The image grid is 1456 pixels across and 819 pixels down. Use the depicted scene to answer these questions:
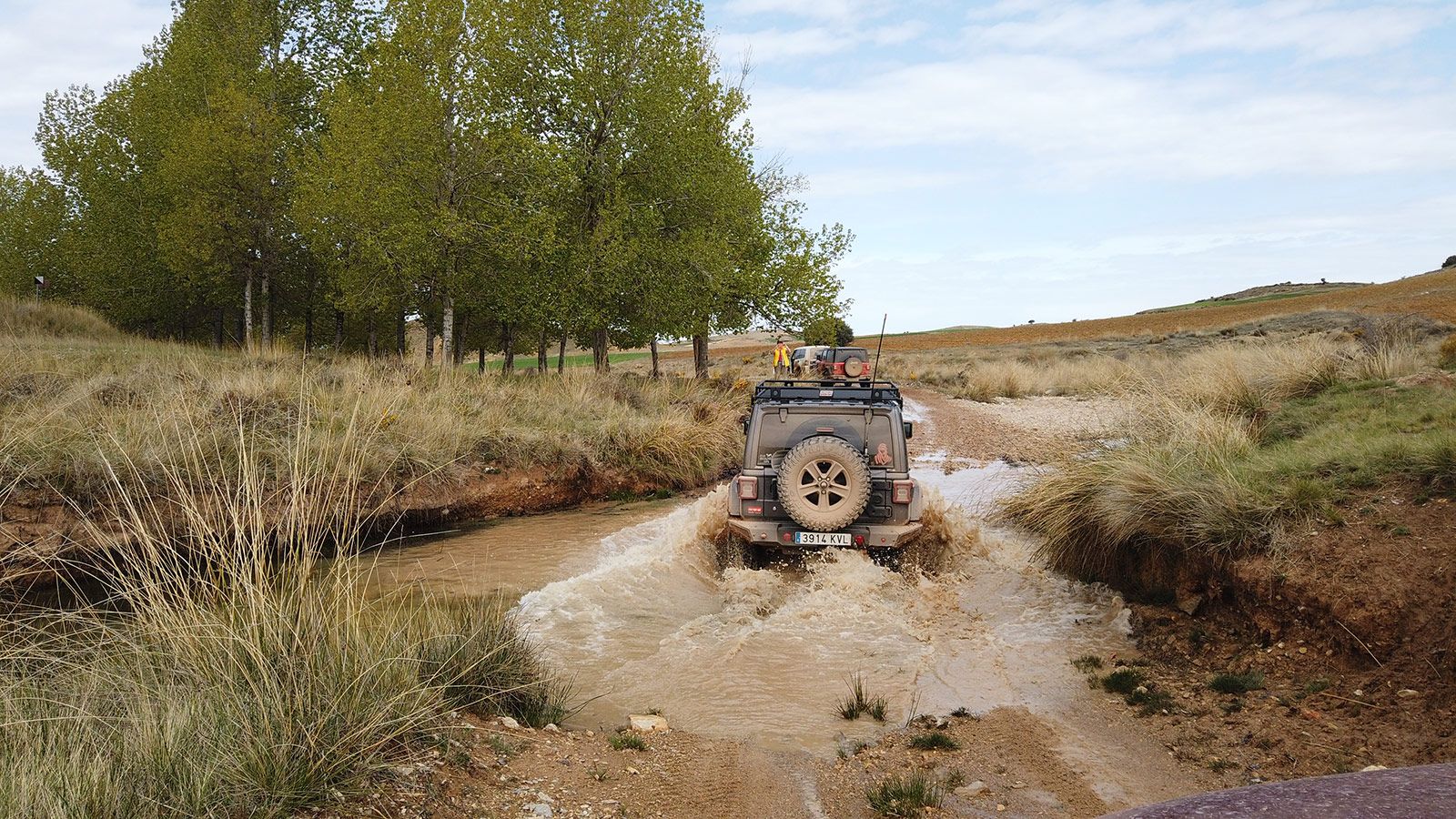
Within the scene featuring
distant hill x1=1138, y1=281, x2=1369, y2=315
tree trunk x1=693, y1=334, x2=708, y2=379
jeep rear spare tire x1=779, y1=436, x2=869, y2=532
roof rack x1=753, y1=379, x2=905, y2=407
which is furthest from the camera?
distant hill x1=1138, y1=281, x2=1369, y2=315

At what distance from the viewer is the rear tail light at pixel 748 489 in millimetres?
9016

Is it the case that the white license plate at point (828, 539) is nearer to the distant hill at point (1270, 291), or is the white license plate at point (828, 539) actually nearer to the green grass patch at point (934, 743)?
the green grass patch at point (934, 743)

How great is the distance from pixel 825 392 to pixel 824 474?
1.74 meters

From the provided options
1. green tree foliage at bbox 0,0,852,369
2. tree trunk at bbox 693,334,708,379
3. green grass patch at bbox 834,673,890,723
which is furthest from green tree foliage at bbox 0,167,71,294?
green grass patch at bbox 834,673,890,723

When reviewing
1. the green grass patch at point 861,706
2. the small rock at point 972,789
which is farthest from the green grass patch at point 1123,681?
the small rock at point 972,789

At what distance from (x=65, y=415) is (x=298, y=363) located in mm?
8028

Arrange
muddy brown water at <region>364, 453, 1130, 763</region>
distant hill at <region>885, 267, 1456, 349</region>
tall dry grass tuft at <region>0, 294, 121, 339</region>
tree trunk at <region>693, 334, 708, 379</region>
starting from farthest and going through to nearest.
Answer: distant hill at <region>885, 267, 1456, 349</region>, tree trunk at <region>693, 334, 708, 379</region>, tall dry grass tuft at <region>0, 294, 121, 339</region>, muddy brown water at <region>364, 453, 1130, 763</region>

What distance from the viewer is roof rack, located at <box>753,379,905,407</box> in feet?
32.4

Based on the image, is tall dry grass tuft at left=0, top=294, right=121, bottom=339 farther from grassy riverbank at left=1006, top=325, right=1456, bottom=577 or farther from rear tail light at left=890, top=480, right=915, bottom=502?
grassy riverbank at left=1006, top=325, right=1456, bottom=577

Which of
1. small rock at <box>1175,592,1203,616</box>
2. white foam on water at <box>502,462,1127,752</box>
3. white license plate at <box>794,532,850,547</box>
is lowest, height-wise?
white foam on water at <box>502,462,1127,752</box>

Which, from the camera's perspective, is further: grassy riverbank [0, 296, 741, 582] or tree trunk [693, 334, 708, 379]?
tree trunk [693, 334, 708, 379]

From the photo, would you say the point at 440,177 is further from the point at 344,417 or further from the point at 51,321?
the point at 51,321

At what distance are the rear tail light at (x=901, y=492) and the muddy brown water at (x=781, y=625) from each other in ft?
2.27

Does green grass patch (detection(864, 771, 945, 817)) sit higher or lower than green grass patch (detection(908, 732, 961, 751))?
higher
